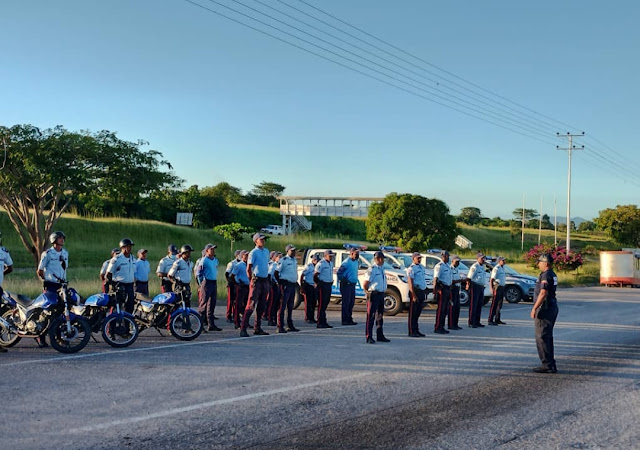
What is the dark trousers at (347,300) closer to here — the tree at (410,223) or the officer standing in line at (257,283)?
the officer standing in line at (257,283)

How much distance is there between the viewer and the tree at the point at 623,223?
6588cm

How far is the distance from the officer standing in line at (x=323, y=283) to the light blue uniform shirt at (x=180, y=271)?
10.5ft

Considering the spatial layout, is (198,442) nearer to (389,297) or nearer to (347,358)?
(347,358)

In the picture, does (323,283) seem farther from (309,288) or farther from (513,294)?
(513,294)

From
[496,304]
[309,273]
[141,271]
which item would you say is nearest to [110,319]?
[141,271]

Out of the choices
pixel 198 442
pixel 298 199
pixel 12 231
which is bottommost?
pixel 198 442

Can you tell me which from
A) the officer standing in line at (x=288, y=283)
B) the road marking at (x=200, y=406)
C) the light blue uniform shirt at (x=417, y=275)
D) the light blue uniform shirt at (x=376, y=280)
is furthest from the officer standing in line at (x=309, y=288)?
the road marking at (x=200, y=406)

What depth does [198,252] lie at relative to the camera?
2083 inches

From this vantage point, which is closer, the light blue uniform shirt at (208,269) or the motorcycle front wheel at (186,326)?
the motorcycle front wheel at (186,326)

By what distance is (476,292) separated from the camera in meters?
16.4

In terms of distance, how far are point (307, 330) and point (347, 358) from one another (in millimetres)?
4054

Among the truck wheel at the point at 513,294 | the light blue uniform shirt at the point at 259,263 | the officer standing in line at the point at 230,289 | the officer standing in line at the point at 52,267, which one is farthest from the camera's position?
the truck wheel at the point at 513,294

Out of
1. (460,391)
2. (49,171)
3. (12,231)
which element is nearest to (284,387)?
(460,391)

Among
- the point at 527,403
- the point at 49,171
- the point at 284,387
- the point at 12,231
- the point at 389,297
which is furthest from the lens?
the point at 12,231
